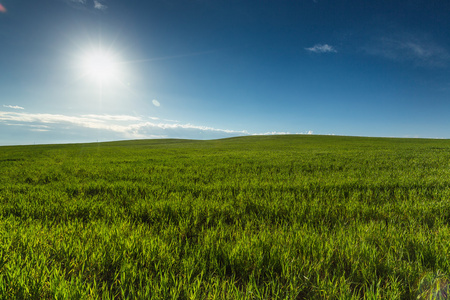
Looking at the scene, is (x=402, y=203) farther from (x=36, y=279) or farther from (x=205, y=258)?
(x=36, y=279)

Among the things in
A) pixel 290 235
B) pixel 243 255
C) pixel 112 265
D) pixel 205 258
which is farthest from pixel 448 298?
pixel 112 265

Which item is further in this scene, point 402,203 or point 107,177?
point 107,177

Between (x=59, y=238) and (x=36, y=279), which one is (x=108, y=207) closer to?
(x=59, y=238)

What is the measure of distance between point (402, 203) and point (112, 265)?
5056 millimetres

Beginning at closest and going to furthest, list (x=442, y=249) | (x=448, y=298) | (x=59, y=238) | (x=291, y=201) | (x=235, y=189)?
(x=448, y=298) < (x=442, y=249) < (x=59, y=238) < (x=291, y=201) < (x=235, y=189)

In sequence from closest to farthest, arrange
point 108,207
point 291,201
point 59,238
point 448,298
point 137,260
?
point 448,298 < point 137,260 < point 59,238 < point 108,207 < point 291,201

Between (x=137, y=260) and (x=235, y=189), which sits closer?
(x=137, y=260)

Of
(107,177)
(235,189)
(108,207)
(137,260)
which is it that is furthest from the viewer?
(107,177)

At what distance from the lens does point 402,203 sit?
3721mm

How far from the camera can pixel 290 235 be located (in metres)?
2.56

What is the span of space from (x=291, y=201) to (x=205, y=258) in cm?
250

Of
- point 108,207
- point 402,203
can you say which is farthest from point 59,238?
point 402,203

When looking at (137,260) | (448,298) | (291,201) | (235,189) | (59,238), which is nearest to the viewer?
(448,298)

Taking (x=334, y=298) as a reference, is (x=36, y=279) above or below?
above
